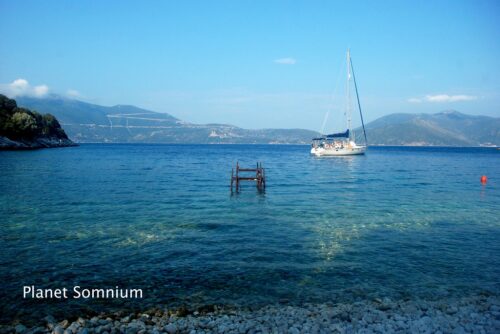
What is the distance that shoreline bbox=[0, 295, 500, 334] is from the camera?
957 cm

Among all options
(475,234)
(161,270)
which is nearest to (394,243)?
(475,234)

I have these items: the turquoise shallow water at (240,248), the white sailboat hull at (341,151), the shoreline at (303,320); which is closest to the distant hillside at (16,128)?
the turquoise shallow water at (240,248)

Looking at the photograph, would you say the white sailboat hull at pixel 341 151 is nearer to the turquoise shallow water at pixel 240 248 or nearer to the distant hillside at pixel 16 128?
the turquoise shallow water at pixel 240 248

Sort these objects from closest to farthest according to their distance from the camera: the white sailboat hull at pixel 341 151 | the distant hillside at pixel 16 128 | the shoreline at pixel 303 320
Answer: the shoreline at pixel 303 320, the white sailboat hull at pixel 341 151, the distant hillside at pixel 16 128

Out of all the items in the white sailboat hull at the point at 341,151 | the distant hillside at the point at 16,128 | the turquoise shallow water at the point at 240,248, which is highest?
the distant hillside at the point at 16,128

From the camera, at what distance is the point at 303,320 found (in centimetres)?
1015

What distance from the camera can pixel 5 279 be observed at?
1277 cm

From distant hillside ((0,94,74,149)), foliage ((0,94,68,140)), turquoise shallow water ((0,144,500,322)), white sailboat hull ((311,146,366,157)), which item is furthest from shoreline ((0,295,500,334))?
foliage ((0,94,68,140))

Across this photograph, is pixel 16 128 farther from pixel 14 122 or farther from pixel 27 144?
pixel 27 144

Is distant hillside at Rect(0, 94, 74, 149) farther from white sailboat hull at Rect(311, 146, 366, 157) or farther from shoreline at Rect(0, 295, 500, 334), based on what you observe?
shoreline at Rect(0, 295, 500, 334)

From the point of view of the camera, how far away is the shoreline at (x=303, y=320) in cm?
957

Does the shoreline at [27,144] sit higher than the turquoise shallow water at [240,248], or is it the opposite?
the shoreline at [27,144]

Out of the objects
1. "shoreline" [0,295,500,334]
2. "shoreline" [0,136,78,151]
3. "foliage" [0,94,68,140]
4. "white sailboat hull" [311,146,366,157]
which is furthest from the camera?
"foliage" [0,94,68,140]

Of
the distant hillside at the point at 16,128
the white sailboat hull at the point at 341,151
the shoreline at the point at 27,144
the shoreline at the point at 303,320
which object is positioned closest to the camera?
the shoreline at the point at 303,320
